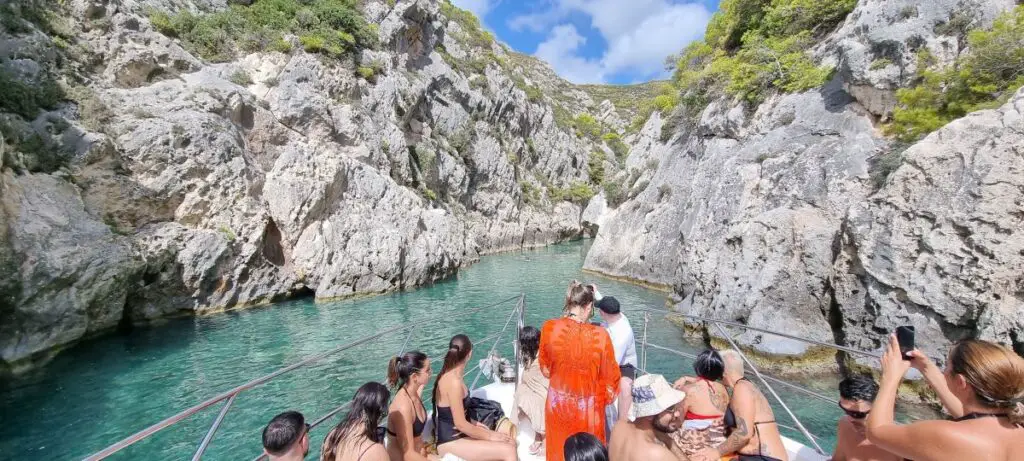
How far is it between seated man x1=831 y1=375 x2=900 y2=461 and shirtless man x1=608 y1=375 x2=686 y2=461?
1375 mm

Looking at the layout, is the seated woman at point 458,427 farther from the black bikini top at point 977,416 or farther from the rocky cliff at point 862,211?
the rocky cliff at point 862,211

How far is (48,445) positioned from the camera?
6023mm

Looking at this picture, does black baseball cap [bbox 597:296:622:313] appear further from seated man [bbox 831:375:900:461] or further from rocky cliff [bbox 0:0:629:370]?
rocky cliff [bbox 0:0:629:370]

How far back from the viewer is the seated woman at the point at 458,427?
348cm

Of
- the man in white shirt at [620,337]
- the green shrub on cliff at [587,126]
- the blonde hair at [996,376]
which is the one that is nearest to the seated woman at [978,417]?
the blonde hair at [996,376]

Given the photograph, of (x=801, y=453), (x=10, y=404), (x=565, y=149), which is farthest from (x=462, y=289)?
(x=565, y=149)

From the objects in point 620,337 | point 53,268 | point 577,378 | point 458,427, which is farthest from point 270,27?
point 577,378

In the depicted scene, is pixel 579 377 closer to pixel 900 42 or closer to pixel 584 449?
pixel 584 449

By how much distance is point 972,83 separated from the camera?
8.82 meters

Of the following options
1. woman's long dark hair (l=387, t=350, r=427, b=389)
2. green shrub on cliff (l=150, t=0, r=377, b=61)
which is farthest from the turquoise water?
green shrub on cliff (l=150, t=0, r=377, b=61)

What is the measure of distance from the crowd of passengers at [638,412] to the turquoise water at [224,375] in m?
1.99

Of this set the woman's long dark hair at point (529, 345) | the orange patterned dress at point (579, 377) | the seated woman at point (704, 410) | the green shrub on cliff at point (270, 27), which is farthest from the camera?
the green shrub on cliff at point (270, 27)

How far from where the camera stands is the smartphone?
2242 mm

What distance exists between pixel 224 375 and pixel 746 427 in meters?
9.66
